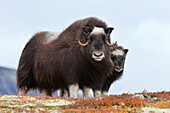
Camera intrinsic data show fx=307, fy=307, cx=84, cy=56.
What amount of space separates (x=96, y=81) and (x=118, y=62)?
3128 millimetres

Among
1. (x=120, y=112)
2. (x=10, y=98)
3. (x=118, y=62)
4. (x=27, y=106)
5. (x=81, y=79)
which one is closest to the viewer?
(x=120, y=112)

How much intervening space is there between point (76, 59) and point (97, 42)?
1291mm

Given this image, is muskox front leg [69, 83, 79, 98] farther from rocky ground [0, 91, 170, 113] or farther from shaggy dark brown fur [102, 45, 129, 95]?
shaggy dark brown fur [102, 45, 129, 95]

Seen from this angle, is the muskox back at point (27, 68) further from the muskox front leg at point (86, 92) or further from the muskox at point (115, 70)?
the muskox front leg at point (86, 92)

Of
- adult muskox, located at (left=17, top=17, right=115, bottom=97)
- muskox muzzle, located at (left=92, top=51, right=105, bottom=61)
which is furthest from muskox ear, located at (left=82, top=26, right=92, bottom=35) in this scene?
muskox muzzle, located at (left=92, top=51, right=105, bottom=61)

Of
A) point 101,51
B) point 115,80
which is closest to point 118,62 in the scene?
point 115,80

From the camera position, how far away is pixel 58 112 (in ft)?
26.9

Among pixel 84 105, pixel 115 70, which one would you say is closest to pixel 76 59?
pixel 84 105

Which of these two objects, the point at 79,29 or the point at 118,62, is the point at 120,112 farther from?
the point at 118,62

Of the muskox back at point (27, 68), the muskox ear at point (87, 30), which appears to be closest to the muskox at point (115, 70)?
the muskox back at point (27, 68)

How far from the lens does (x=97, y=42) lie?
1175 cm

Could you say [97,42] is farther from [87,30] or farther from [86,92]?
[86,92]

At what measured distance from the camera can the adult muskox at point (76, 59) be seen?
12031 mm

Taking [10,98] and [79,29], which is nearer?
[10,98]
